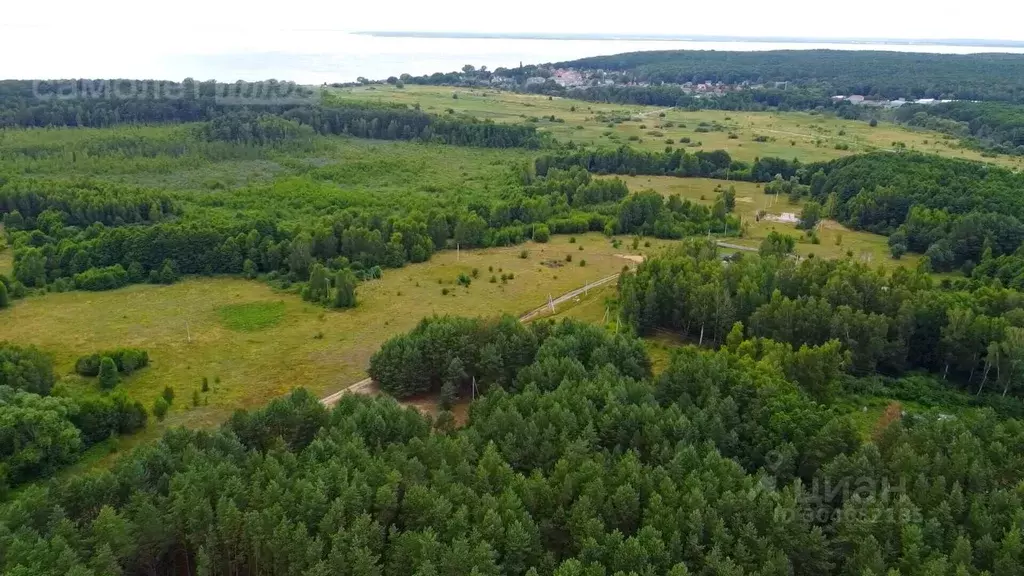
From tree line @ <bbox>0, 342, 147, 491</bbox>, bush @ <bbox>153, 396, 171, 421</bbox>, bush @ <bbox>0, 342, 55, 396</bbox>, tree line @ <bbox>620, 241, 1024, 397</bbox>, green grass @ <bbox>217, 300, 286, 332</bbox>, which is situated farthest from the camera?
green grass @ <bbox>217, 300, 286, 332</bbox>

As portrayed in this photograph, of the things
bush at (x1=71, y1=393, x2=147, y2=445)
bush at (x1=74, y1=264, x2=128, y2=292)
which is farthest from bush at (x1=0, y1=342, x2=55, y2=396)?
bush at (x1=74, y1=264, x2=128, y2=292)

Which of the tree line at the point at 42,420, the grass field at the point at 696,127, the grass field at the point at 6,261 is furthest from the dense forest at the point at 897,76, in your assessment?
the tree line at the point at 42,420

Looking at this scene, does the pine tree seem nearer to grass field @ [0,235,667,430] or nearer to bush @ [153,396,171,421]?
grass field @ [0,235,667,430]

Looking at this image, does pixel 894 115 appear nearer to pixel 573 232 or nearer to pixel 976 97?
pixel 976 97

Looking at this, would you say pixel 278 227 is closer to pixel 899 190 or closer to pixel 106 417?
pixel 106 417

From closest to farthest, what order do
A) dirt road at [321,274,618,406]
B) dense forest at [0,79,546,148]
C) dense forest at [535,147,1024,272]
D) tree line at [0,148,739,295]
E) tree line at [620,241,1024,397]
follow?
1. dirt road at [321,274,618,406]
2. tree line at [620,241,1024,397]
3. tree line at [0,148,739,295]
4. dense forest at [535,147,1024,272]
5. dense forest at [0,79,546,148]

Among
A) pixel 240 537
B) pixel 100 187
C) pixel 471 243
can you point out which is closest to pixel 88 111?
pixel 100 187

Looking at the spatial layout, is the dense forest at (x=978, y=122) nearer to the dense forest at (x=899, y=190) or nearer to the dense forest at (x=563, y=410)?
the dense forest at (x=899, y=190)
